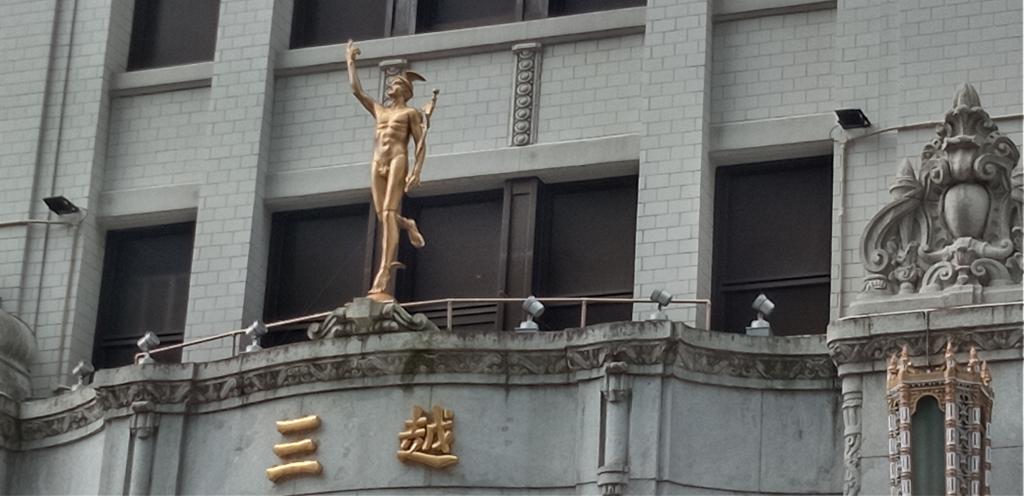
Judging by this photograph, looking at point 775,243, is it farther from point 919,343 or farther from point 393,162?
point 393,162

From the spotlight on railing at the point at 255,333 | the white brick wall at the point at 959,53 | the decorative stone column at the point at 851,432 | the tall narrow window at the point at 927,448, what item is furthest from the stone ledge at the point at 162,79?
the tall narrow window at the point at 927,448

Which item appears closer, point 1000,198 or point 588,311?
point 1000,198

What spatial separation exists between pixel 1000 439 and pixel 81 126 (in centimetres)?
1700

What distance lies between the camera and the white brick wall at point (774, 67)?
134ft

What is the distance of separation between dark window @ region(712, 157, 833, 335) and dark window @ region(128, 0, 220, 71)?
9717 millimetres

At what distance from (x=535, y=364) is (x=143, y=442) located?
19.5 feet

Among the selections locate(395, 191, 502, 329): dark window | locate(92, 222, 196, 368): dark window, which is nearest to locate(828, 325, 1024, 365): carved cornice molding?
locate(395, 191, 502, 329): dark window

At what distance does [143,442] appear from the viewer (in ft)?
128

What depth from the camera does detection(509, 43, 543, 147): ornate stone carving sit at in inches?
1658

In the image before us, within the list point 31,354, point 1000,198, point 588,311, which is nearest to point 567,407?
point 588,311

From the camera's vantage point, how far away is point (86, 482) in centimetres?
4025

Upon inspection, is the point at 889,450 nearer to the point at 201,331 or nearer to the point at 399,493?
the point at 399,493

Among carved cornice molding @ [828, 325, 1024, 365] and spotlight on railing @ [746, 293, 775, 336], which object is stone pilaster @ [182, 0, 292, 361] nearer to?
spotlight on railing @ [746, 293, 775, 336]

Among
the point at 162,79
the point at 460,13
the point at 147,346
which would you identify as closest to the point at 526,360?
the point at 147,346
